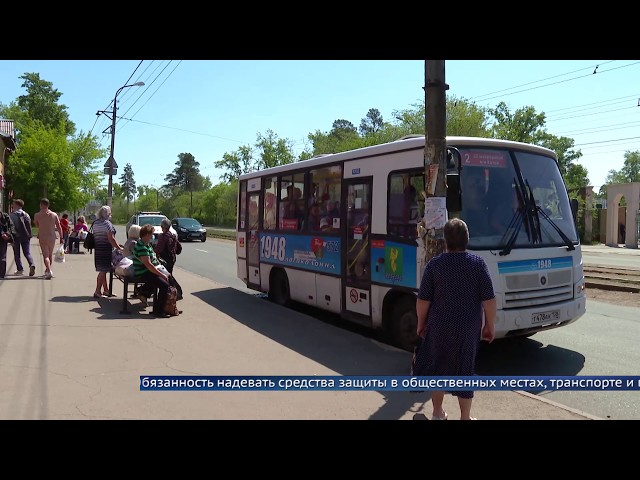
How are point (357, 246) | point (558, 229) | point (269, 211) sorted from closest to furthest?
point (558, 229) < point (357, 246) < point (269, 211)

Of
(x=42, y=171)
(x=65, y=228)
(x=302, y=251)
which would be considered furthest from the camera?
(x=42, y=171)

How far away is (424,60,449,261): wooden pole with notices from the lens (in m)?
5.79

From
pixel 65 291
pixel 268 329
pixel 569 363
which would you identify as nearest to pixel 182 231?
pixel 65 291

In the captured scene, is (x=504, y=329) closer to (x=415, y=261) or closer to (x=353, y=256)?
(x=415, y=261)

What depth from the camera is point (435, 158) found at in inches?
233

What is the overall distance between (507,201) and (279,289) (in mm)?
5279

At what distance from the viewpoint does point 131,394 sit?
16.3ft

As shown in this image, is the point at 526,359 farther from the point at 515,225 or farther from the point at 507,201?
the point at 507,201

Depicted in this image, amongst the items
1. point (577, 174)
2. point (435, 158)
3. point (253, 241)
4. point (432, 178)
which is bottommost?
point (253, 241)

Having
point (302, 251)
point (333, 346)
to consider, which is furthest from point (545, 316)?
Answer: point (302, 251)

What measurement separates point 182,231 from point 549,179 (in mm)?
31668

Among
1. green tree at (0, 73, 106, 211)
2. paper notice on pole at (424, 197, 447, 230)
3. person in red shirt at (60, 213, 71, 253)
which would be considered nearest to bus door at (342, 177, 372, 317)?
paper notice on pole at (424, 197, 447, 230)

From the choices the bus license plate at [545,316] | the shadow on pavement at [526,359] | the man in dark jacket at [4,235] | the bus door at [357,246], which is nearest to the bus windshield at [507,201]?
the bus license plate at [545,316]

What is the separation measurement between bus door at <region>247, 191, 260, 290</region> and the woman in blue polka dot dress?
24.3ft
